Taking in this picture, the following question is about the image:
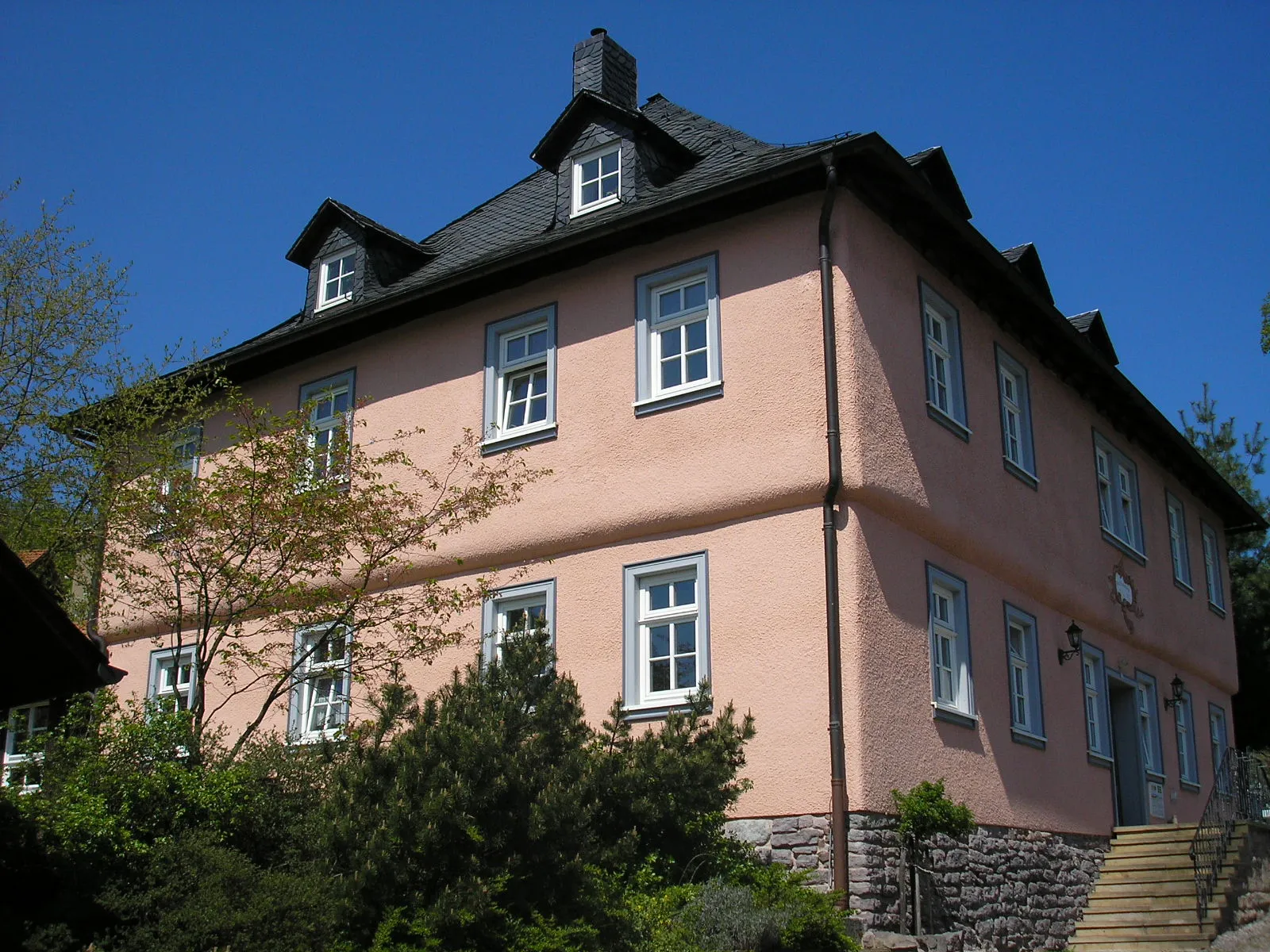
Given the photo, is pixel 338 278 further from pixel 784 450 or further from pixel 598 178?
pixel 784 450

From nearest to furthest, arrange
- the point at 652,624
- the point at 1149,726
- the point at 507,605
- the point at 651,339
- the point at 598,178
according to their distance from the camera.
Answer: the point at 652,624 → the point at 651,339 → the point at 507,605 → the point at 598,178 → the point at 1149,726

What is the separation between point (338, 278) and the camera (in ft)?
63.1

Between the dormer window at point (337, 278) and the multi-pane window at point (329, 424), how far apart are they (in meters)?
1.30

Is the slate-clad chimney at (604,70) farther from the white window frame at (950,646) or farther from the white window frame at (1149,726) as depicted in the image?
the white window frame at (1149,726)

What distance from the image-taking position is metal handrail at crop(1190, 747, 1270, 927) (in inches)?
591

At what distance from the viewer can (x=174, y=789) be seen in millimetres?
11172

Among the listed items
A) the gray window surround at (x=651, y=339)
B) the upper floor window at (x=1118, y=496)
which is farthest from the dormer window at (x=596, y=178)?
the upper floor window at (x=1118, y=496)

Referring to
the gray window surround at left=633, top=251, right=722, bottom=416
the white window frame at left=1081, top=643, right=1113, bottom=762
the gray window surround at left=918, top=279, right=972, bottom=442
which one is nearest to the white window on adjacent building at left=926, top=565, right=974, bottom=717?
the gray window surround at left=918, top=279, right=972, bottom=442

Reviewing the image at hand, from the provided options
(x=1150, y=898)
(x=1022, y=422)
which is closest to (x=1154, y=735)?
(x=1150, y=898)

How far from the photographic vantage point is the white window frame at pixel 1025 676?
15727 mm

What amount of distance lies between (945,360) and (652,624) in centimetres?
453

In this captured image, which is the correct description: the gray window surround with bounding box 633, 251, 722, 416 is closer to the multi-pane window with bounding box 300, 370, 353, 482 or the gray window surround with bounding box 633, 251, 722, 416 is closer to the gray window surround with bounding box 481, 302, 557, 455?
the gray window surround with bounding box 481, 302, 557, 455

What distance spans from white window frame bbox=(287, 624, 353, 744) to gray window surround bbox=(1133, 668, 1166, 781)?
10671 mm

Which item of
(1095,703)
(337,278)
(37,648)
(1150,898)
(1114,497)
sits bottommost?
A: (1150,898)
